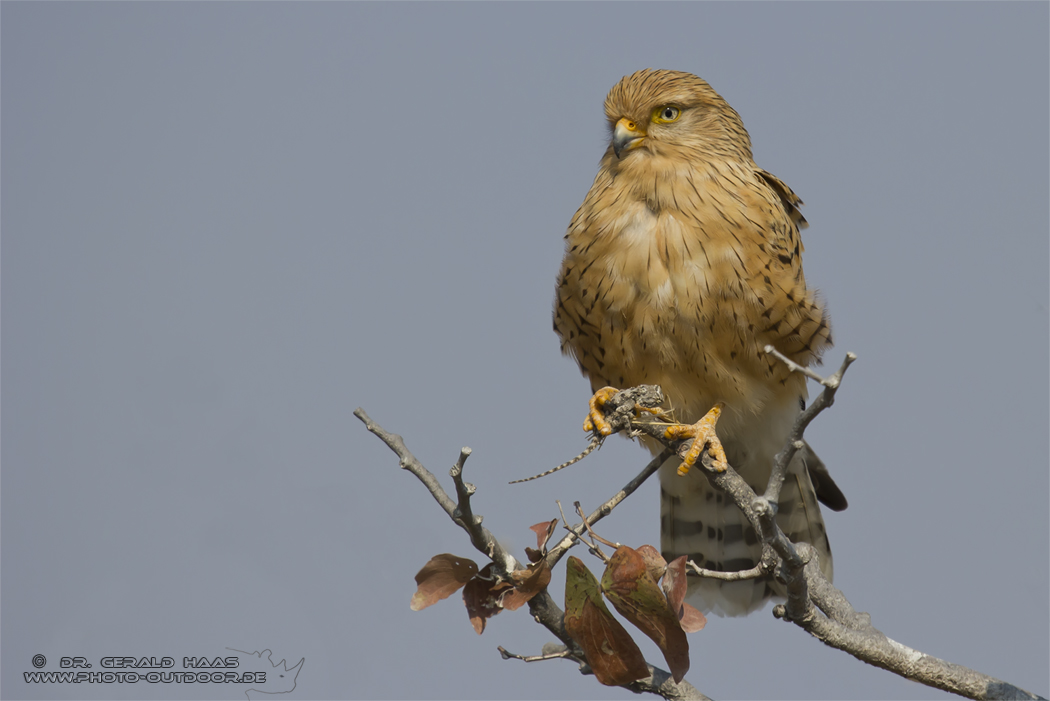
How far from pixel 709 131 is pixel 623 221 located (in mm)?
635

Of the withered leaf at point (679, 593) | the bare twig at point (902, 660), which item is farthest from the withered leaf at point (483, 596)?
the bare twig at point (902, 660)

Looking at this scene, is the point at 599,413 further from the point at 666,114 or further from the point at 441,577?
the point at 666,114

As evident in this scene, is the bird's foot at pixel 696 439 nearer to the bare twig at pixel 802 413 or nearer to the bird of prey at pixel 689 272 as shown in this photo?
the bird of prey at pixel 689 272

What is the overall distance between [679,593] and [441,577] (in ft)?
2.46

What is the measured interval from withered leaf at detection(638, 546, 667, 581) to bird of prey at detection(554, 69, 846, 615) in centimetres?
63

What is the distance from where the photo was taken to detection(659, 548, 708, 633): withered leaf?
2.78 m

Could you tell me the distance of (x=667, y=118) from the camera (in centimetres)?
399

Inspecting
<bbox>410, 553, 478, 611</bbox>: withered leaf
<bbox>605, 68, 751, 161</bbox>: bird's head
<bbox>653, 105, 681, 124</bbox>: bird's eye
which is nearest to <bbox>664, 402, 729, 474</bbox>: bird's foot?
<bbox>410, 553, 478, 611</bbox>: withered leaf

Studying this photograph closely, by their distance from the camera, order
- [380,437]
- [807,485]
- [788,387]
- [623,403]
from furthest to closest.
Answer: [807,485]
[788,387]
[623,403]
[380,437]

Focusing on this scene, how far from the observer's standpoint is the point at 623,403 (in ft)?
10.9

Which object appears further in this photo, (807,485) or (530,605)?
(807,485)

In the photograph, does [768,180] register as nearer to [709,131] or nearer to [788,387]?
[709,131]

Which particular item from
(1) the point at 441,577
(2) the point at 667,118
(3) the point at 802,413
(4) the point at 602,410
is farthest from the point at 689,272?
(1) the point at 441,577

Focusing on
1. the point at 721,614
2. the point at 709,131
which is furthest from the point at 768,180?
the point at 721,614
